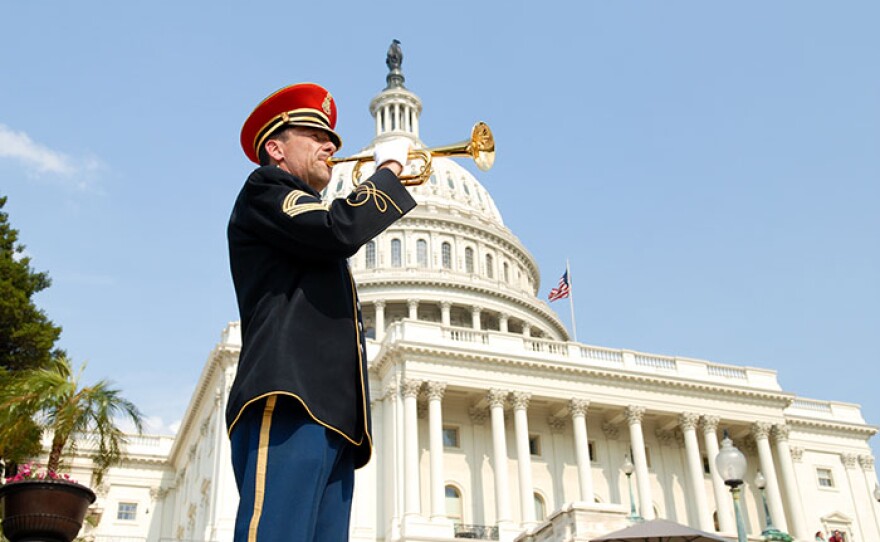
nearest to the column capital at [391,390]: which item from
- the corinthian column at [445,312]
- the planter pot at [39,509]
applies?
the corinthian column at [445,312]

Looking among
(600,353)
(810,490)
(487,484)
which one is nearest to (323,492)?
(487,484)

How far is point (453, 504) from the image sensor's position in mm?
44406

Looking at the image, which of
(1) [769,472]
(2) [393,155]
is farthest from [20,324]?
(1) [769,472]

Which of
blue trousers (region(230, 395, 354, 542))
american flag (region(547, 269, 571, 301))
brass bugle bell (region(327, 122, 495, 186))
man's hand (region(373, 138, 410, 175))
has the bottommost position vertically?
blue trousers (region(230, 395, 354, 542))

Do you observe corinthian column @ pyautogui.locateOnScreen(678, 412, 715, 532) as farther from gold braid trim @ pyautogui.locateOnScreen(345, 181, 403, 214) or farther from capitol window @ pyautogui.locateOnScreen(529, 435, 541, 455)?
gold braid trim @ pyautogui.locateOnScreen(345, 181, 403, 214)

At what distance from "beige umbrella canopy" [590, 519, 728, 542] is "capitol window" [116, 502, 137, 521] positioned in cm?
4539

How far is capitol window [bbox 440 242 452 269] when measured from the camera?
70750 mm

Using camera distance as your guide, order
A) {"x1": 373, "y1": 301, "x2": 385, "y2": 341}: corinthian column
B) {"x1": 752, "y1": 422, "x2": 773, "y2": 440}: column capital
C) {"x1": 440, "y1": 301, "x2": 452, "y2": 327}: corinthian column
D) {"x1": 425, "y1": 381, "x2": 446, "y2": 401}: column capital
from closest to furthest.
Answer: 1. {"x1": 425, "y1": 381, "x2": 446, "y2": 401}: column capital
2. {"x1": 752, "y1": 422, "x2": 773, "y2": 440}: column capital
3. {"x1": 373, "y1": 301, "x2": 385, "y2": 341}: corinthian column
4. {"x1": 440, "y1": 301, "x2": 452, "y2": 327}: corinthian column

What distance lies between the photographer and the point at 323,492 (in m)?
4.14

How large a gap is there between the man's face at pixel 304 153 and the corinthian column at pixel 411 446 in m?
36.9

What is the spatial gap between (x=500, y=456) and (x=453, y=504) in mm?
3524

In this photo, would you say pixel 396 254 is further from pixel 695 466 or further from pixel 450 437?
pixel 695 466

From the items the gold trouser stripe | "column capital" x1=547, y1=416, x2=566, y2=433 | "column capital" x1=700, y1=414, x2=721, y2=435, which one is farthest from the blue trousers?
"column capital" x1=700, y1=414, x2=721, y2=435

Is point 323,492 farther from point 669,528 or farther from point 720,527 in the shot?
point 720,527
